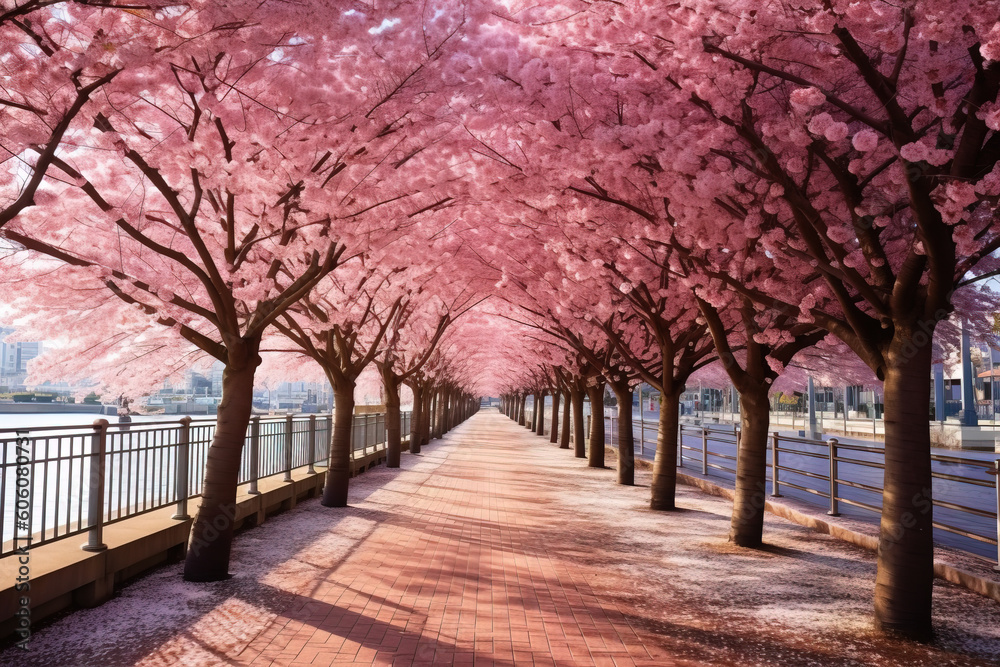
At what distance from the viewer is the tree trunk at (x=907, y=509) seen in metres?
6.08

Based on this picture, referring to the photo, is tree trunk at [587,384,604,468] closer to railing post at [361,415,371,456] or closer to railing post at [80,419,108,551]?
railing post at [361,415,371,456]

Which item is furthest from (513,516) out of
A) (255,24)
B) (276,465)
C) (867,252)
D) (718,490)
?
(255,24)

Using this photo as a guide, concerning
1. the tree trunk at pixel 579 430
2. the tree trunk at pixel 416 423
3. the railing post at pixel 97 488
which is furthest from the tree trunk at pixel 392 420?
the railing post at pixel 97 488

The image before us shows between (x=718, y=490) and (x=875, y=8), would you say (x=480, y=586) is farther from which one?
(x=718, y=490)

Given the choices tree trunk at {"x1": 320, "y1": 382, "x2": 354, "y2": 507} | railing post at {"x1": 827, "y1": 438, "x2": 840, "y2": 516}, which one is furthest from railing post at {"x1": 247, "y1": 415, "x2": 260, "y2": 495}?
railing post at {"x1": 827, "y1": 438, "x2": 840, "y2": 516}

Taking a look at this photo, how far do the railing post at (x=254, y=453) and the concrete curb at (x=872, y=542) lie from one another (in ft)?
28.4

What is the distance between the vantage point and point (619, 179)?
9.61 metres

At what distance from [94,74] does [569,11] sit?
4565 mm

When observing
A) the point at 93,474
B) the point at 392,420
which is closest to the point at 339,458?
the point at 93,474

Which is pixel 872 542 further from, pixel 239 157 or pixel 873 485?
pixel 873 485

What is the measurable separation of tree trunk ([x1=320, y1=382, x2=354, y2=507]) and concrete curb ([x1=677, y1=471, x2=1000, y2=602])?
7.73 metres

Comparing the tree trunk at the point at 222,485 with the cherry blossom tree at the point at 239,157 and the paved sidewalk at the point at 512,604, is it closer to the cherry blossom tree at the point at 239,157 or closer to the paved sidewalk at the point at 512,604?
the cherry blossom tree at the point at 239,157

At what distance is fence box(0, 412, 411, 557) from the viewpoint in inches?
238

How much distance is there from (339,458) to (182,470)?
4.72 metres
